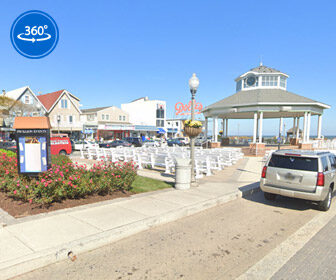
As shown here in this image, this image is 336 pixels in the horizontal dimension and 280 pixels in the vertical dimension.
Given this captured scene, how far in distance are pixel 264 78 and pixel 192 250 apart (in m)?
27.5

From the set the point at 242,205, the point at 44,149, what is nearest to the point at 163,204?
the point at 242,205

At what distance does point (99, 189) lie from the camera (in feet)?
23.5

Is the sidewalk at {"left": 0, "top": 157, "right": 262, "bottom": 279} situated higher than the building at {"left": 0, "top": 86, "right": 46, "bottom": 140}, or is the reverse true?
the building at {"left": 0, "top": 86, "right": 46, "bottom": 140}

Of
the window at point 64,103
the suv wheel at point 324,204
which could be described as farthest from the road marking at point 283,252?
the window at point 64,103

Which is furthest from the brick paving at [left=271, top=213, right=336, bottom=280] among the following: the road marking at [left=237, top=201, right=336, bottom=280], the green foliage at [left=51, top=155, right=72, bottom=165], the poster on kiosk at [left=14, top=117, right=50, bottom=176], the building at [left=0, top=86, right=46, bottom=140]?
the building at [left=0, top=86, right=46, bottom=140]

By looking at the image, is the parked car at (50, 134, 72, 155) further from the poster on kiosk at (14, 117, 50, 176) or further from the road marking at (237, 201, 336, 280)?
the road marking at (237, 201, 336, 280)

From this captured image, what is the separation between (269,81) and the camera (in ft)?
90.6

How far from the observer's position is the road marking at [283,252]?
3665 mm

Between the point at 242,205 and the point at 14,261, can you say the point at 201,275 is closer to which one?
the point at 14,261

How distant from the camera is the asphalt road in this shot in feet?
11.8

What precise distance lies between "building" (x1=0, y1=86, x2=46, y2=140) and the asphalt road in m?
32.0

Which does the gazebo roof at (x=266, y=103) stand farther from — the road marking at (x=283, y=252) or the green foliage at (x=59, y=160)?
the green foliage at (x=59, y=160)

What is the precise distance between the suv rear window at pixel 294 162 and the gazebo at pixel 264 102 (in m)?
16.5

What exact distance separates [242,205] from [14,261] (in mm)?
6083
